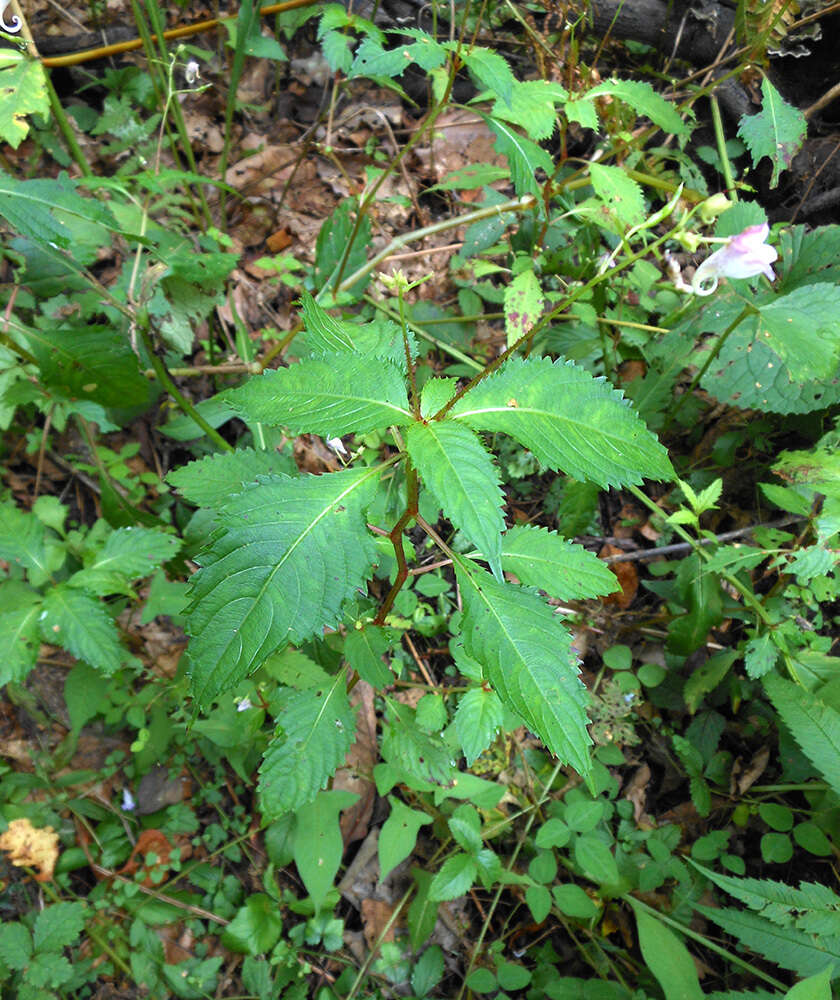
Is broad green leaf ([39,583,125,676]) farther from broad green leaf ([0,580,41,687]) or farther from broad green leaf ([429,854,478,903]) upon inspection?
broad green leaf ([429,854,478,903])

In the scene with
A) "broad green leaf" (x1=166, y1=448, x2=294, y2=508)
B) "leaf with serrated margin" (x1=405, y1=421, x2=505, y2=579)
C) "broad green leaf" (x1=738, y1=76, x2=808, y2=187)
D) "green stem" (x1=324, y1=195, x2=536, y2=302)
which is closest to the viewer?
"leaf with serrated margin" (x1=405, y1=421, x2=505, y2=579)

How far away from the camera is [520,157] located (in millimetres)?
1971

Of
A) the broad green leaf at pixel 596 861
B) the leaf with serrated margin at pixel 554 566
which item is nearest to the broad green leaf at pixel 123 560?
the leaf with serrated margin at pixel 554 566

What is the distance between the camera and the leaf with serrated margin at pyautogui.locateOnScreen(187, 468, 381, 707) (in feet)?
3.27

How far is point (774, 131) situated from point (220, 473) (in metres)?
2.33

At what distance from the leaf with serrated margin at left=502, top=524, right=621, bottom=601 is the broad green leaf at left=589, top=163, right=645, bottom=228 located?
1223 millimetres

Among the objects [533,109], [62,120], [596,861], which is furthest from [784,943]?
[62,120]

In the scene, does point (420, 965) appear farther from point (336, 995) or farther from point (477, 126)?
point (477, 126)

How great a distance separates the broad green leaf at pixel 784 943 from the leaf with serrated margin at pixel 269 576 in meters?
1.65

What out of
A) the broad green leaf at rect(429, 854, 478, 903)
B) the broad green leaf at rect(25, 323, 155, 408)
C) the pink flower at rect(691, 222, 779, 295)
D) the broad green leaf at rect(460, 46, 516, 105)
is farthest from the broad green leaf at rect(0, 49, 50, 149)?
the broad green leaf at rect(429, 854, 478, 903)

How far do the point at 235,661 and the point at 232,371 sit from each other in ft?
5.82

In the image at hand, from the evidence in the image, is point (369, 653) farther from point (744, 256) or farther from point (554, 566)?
point (744, 256)

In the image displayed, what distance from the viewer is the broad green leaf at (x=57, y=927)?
2043 mm

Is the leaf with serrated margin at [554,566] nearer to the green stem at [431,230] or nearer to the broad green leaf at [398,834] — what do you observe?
the broad green leaf at [398,834]
